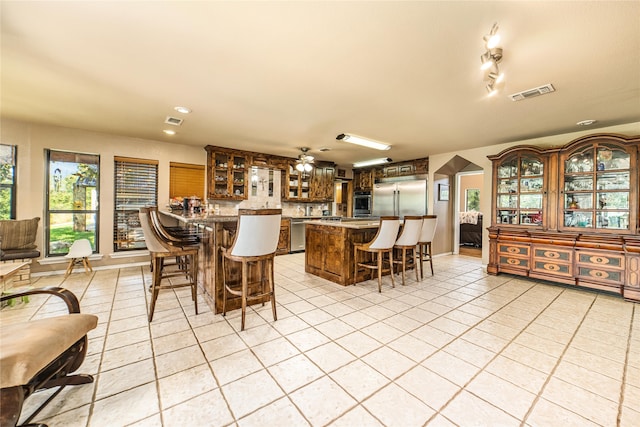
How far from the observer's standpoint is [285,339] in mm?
2246

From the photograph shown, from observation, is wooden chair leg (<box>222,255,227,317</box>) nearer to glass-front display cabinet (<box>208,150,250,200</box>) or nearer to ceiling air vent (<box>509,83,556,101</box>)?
glass-front display cabinet (<box>208,150,250,200</box>)

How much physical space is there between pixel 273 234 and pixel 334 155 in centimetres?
420

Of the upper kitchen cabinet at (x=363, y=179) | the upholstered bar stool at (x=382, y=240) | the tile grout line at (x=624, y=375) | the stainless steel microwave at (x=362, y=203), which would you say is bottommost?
the tile grout line at (x=624, y=375)

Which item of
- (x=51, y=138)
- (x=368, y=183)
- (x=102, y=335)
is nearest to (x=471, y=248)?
(x=368, y=183)

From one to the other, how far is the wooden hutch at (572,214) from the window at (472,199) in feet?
15.8

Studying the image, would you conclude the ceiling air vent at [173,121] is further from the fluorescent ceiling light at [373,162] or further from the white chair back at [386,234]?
the fluorescent ceiling light at [373,162]

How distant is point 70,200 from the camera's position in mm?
4387

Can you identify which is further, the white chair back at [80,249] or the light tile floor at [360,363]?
the white chair back at [80,249]

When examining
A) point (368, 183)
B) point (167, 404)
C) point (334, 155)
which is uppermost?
point (334, 155)

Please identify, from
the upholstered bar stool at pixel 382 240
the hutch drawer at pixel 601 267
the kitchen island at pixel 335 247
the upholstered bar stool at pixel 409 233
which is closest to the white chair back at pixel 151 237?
the kitchen island at pixel 335 247

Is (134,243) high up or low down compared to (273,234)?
down

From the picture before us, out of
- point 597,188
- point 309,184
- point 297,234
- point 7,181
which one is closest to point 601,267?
point 597,188

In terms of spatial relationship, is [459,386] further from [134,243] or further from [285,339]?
[134,243]

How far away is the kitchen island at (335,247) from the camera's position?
12.4 ft
